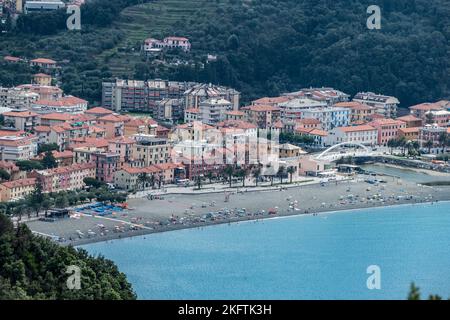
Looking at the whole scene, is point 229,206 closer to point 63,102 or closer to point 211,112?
point 211,112

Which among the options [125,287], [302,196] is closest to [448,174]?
[302,196]

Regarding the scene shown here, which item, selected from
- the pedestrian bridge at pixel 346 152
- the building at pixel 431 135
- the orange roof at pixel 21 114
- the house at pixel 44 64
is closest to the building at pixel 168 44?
the house at pixel 44 64

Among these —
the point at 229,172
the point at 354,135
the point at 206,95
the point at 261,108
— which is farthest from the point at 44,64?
the point at 229,172

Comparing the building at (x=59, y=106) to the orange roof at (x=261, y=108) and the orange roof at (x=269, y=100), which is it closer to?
the orange roof at (x=261, y=108)

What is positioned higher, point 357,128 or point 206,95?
point 206,95
